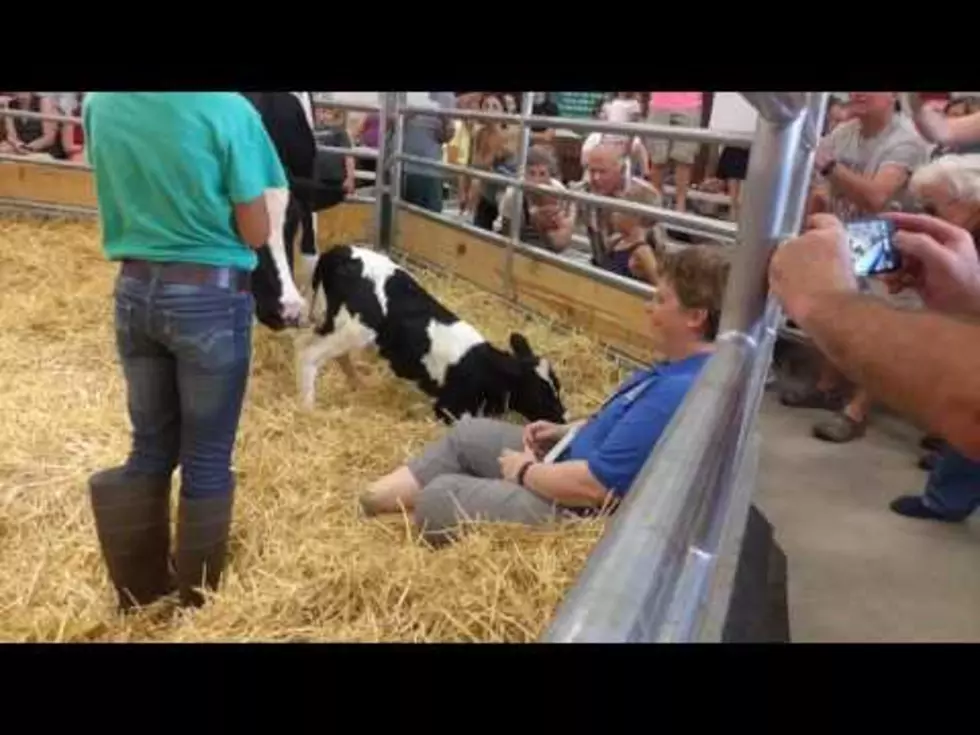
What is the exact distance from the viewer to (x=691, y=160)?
17.1 ft

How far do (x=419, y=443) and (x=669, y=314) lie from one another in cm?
146

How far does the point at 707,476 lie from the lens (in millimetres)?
891

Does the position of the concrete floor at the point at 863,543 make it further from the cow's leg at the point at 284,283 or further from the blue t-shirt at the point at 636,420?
the cow's leg at the point at 284,283

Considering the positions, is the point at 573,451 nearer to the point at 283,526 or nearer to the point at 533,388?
the point at 283,526

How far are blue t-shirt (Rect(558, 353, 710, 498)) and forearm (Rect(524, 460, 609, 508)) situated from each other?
1.2 inches

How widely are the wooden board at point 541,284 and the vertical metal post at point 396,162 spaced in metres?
0.05

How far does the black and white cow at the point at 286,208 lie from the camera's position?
10.1 ft

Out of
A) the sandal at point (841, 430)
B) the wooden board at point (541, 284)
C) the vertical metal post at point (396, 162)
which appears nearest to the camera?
the sandal at point (841, 430)

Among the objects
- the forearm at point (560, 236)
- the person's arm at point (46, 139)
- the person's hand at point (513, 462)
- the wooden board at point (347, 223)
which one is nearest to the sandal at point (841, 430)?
the person's hand at point (513, 462)

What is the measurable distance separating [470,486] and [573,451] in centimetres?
27

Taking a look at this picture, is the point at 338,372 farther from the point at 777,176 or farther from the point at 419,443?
the point at 777,176

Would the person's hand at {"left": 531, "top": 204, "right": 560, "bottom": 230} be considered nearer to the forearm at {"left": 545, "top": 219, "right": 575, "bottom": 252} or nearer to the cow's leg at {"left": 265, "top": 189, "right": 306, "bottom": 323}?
the forearm at {"left": 545, "top": 219, "right": 575, "bottom": 252}

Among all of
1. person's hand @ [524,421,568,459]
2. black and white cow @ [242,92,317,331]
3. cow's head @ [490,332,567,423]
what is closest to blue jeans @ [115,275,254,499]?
black and white cow @ [242,92,317,331]

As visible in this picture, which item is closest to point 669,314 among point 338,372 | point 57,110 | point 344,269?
point 344,269
